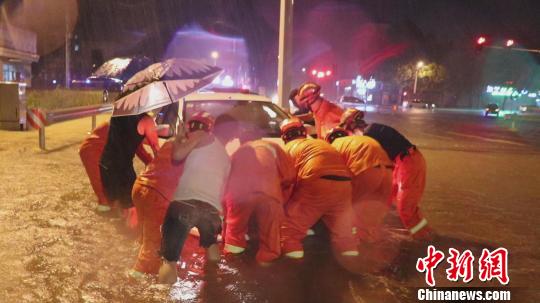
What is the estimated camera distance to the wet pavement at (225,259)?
4004 mm

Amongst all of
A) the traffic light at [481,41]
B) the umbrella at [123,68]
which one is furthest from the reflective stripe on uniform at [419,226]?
the traffic light at [481,41]

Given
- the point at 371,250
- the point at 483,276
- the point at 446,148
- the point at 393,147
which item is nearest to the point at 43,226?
the point at 371,250

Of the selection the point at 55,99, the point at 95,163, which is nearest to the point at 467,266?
the point at 95,163

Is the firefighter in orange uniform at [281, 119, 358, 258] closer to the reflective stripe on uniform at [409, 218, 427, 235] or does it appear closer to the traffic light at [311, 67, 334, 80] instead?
the reflective stripe on uniform at [409, 218, 427, 235]

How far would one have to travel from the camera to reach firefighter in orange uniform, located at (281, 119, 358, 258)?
188 inches

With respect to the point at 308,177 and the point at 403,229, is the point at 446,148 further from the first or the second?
the point at 308,177

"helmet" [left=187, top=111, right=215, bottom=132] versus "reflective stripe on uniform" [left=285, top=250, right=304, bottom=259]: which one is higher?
"helmet" [left=187, top=111, right=215, bottom=132]

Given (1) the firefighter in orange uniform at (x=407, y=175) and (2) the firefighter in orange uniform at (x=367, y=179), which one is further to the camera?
(1) the firefighter in orange uniform at (x=407, y=175)

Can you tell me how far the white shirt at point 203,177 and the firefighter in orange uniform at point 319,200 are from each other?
923 millimetres

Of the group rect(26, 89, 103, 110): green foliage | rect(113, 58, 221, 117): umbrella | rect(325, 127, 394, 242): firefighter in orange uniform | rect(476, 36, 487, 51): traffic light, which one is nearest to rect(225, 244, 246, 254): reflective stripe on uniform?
rect(325, 127, 394, 242): firefighter in orange uniform

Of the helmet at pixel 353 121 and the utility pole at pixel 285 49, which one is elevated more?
the utility pole at pixel 285 49

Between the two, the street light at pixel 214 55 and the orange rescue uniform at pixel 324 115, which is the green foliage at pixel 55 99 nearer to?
the orange rescue uniform at pixel 324 115

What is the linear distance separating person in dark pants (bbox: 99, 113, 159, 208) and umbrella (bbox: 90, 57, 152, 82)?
88 cm

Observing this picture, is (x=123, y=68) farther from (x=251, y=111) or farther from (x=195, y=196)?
(x=195, y=196)
